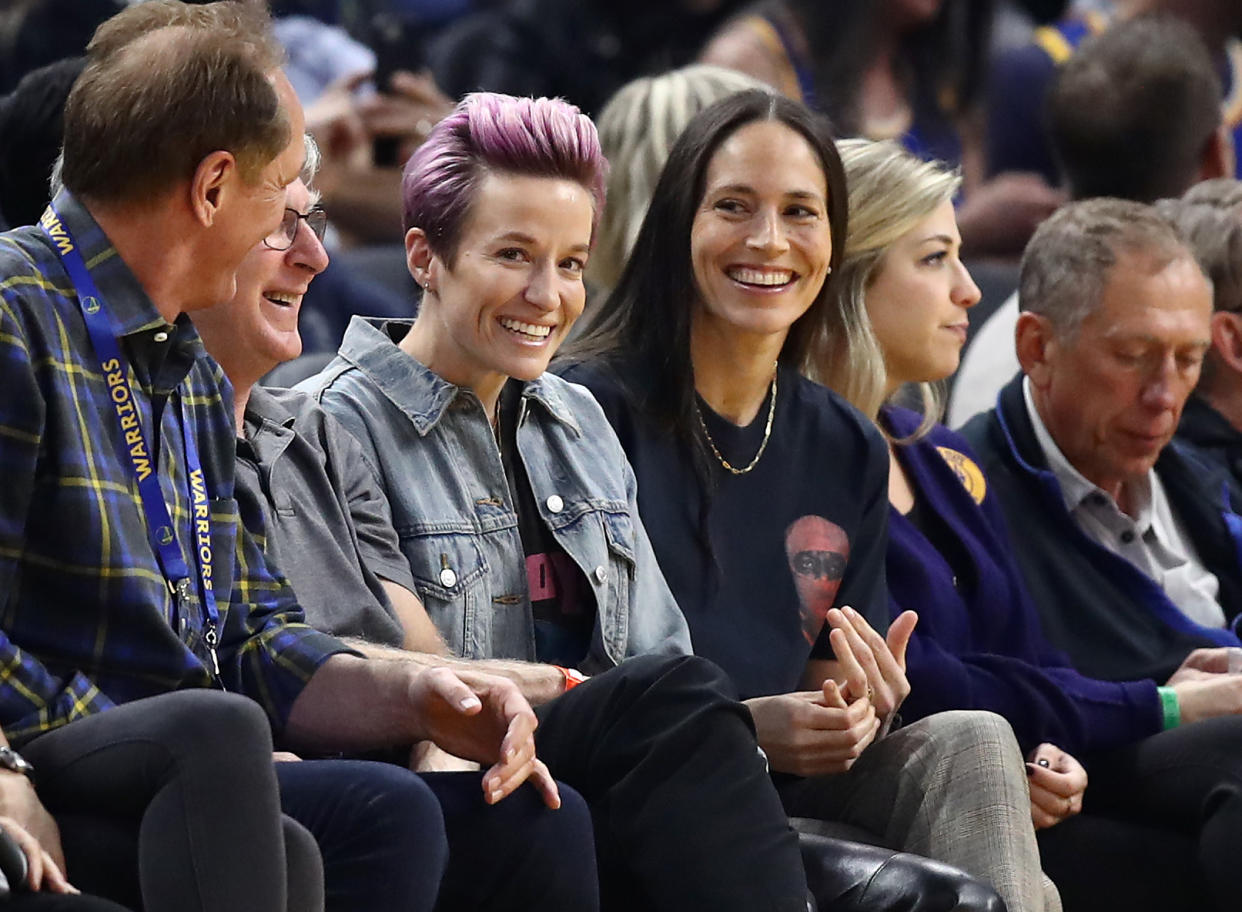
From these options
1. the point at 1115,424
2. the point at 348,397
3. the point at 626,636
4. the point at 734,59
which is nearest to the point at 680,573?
the point at 626,636

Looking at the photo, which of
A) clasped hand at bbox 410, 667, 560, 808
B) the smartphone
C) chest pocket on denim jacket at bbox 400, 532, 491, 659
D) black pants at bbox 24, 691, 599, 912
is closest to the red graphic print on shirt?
chest pocket on denim jacket at bbox 400, 532, 491, 659

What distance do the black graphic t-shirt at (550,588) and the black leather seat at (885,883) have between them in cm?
39

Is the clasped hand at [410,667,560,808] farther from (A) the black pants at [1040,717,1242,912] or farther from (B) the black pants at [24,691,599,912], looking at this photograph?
(A) the black pants at [1040,717,1242,912]

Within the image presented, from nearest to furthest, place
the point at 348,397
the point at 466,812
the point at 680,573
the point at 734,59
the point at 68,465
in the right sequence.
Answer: the point at 68,465 < the point at 466,812 < the point at 348,397 < the point at 680,573 < the point at 734,59

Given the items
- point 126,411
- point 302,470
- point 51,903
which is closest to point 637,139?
point 302,470

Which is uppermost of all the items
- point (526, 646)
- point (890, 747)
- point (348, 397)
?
point (348, 397)

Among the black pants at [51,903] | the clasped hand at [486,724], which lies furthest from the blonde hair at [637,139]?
the black pants at [51,903]

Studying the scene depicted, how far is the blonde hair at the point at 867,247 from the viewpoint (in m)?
3.13

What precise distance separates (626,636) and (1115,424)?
1.09 m

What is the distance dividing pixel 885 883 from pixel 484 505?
2.14 feet

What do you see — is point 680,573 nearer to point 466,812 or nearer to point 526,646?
point 526,646

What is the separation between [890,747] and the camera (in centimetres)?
272

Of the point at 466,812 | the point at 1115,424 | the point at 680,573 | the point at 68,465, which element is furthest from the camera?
the point at 1115,424

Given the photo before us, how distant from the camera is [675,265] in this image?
2.90 m
